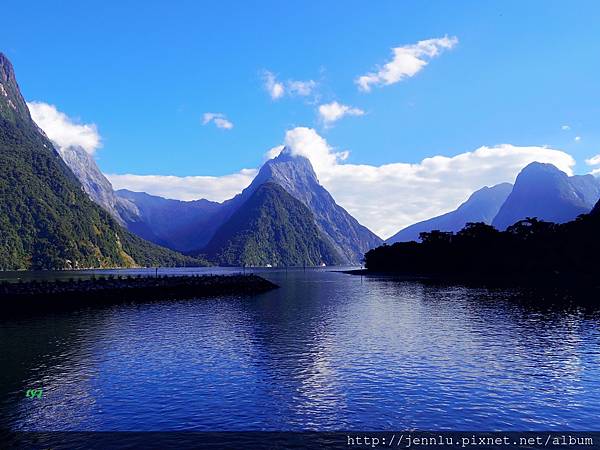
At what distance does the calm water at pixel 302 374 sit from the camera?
970 inches

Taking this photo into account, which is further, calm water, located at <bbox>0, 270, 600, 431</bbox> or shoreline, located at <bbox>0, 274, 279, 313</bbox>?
shoreline, located at <bbox>0, 274, 279, 313</bbox>

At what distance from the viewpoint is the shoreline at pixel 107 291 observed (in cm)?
8819

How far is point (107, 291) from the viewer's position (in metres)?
106

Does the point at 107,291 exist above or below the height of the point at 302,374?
above

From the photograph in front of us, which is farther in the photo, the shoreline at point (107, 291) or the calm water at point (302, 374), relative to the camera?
the shoreline at point (107, 291)

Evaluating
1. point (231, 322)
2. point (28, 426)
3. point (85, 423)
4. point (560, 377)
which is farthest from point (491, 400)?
point (231, 322)

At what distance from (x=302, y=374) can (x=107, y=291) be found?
86.2m

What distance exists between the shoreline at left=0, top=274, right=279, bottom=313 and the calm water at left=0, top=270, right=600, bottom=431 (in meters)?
29.1

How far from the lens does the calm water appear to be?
970 inches

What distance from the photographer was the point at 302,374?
3353 cm

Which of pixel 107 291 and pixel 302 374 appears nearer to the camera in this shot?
pixel 302 374

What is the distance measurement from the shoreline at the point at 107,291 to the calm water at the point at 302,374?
95.5ft

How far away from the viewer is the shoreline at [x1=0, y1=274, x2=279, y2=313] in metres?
A: 88.2

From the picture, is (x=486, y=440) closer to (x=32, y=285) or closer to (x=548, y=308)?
(x=548, y=308)
